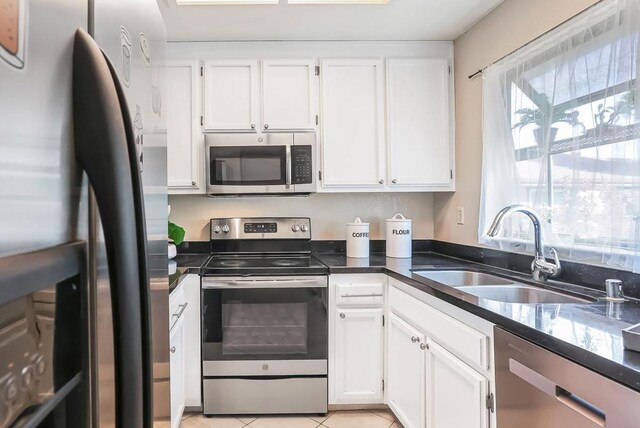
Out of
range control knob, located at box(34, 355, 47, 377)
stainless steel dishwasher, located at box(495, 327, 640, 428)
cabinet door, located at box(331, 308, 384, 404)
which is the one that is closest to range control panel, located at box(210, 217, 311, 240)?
cabinet door, located at box(331, 308, 384, 404)

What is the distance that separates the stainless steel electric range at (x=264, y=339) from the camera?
218 cm

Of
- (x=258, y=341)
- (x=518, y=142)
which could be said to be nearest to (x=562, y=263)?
(x=518, y=142)

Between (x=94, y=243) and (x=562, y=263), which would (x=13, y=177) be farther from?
(x=562, y=263)

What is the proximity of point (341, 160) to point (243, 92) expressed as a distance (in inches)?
32.1

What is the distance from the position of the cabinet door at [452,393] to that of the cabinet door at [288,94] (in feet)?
5.40

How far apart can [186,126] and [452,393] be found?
220cm

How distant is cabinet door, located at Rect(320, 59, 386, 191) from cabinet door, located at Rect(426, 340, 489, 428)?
128cm

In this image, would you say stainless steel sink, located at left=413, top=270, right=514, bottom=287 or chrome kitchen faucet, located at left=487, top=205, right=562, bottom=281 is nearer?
chrome kitchen faucet, located at left=487, top=205, right=562, bottom=281

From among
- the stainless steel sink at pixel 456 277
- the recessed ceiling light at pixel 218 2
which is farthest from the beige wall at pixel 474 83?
the recessed ceiling light at pixel 218 2

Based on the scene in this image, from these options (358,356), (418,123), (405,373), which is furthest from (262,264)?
(418,123)

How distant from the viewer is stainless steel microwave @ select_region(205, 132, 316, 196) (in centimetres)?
248

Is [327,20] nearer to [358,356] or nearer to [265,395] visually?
[358,356]

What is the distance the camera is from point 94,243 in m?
0.44

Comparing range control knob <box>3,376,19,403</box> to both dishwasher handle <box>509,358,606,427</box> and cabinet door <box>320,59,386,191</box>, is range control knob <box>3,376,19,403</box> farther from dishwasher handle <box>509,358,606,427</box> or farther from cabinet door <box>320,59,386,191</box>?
cabinet door <box>320,59,386,191</box>
